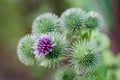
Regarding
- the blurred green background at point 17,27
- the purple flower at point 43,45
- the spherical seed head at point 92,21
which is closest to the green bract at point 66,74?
the purple flower at point 43,45

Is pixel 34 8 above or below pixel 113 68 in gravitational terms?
above

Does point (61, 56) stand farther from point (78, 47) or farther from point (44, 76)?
point (44, 76)

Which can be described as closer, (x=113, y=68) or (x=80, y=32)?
(x=80, y=32)

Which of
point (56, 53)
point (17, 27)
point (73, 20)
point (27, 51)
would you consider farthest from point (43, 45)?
point (17, 27)

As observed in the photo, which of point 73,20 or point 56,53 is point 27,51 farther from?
point 73,20

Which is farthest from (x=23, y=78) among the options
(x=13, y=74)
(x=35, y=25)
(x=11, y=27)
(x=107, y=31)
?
(x=35, y=25)

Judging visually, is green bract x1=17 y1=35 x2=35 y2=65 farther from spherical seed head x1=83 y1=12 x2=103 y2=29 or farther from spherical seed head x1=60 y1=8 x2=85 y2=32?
spherical seed head x1=83 y1=12 x2=103 y2=29

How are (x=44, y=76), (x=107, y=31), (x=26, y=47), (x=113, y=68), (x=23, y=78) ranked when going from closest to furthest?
(x=26, y=47)
(x=113, y=68)
(x=107, y=31)
(x=44, y=76)
(x=23, y=78)

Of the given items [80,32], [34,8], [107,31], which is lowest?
[80,32]
